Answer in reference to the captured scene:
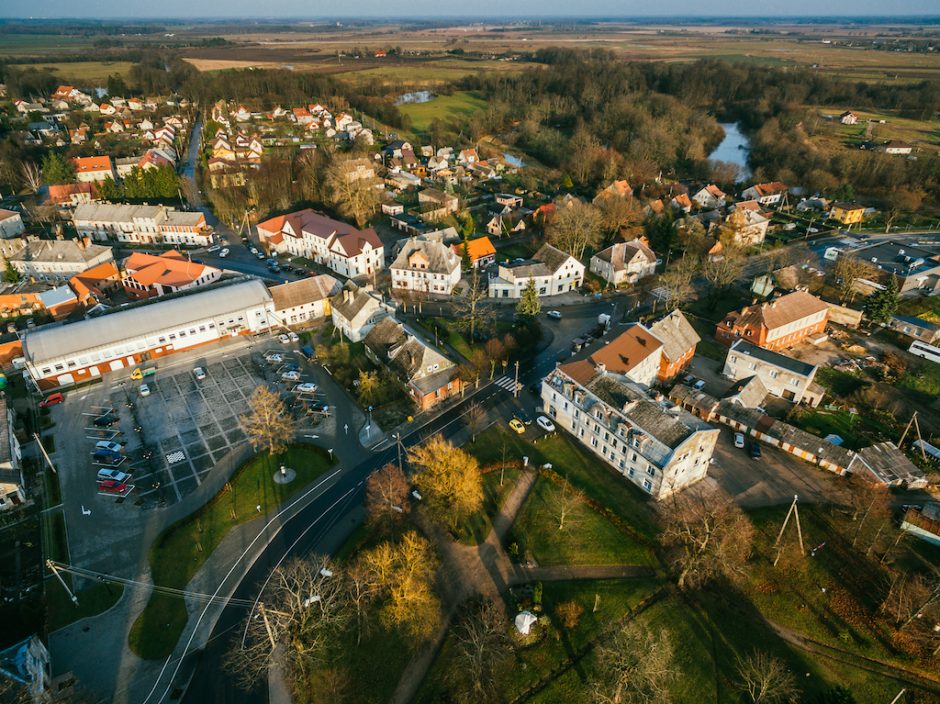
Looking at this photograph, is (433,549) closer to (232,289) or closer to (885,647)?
(885,647)

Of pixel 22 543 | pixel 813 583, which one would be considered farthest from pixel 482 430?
pixel 22 543

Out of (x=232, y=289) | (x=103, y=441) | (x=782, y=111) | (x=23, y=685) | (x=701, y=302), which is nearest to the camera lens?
(x=23, y=685)

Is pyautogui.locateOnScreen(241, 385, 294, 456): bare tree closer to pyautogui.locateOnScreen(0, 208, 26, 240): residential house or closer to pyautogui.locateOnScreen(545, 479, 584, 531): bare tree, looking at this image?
pyautogui.locateOnScreen(545, 479, 584, 531): bare tree

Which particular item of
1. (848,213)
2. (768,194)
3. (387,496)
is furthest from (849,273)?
(387,496)

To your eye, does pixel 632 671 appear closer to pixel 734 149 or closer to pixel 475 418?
pixel 475 418

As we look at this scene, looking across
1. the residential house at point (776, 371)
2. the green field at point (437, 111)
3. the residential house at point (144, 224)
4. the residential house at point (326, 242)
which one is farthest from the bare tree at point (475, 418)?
the green field at point (437, 111)

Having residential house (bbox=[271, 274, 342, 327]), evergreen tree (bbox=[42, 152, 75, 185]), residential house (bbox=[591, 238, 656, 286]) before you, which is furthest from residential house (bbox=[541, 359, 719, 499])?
evergreen tree (bbox=[42, 152, 75, 185])
